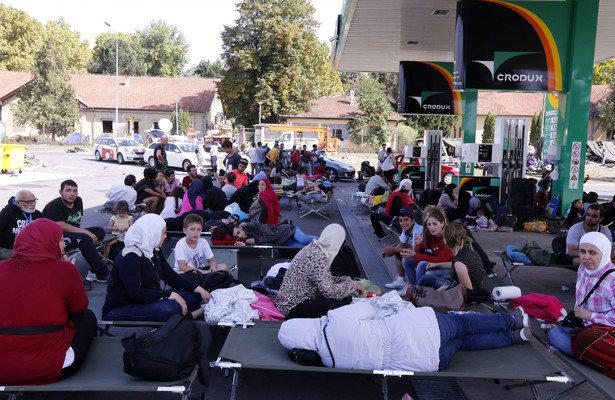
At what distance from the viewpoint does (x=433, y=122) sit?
44969 millimetres

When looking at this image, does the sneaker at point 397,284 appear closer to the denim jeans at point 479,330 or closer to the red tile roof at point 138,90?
the denim jeans at point 479,330

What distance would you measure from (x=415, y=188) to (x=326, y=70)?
44793 millimetres

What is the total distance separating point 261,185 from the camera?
10.7 meters

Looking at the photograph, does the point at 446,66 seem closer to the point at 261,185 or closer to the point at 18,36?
the point at 261,185

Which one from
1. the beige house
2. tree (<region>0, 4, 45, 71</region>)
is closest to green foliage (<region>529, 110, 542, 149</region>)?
the beige house

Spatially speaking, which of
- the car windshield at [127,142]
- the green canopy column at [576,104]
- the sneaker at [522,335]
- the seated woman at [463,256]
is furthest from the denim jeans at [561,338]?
the car windshield at [127,142]

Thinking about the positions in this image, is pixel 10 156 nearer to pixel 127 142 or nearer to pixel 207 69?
pixel 127 142

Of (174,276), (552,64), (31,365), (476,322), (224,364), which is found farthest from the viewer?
(552,64)

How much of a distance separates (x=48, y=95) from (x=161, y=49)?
34.7 meters

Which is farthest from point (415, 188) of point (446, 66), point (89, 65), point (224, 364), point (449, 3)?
point (89, 65)

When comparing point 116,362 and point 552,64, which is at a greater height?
point 552,64

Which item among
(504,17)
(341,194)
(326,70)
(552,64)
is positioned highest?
(326,70)

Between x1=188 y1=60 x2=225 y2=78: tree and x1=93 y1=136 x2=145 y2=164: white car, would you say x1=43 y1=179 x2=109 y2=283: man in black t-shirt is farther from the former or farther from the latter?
x1=188 y1=60 x2=225 y2=78: tree

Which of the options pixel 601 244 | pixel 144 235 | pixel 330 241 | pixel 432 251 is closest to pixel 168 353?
pixel 144 235
